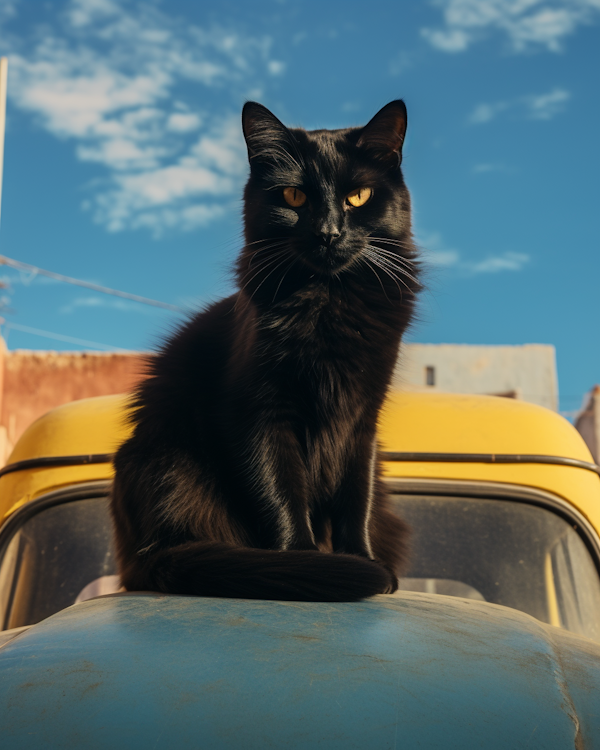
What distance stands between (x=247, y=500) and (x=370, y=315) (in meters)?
0.52

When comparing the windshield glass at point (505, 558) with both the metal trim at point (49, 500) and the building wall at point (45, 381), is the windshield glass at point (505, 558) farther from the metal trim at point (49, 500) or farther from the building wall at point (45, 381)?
the building wall at point (45, 381)

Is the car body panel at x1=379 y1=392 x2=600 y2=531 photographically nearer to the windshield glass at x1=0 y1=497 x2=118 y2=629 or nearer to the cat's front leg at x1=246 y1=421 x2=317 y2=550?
the cat's front leg at x1=246 y1=421 x2=317 y2=550

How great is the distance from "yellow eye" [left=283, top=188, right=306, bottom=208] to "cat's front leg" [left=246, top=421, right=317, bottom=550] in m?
0.53

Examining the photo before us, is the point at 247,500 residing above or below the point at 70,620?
above

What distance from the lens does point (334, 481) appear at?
1.61 meters

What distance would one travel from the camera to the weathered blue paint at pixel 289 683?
67 centimetres

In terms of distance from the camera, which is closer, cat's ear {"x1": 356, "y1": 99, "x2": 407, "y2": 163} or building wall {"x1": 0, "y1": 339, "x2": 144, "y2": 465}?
cat's ear {"x1": 356, "y1": 99, "x2": 407, "y2": 163}

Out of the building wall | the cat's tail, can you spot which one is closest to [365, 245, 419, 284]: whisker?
the cat's tail

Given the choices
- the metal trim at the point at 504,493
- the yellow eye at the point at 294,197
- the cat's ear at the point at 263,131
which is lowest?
the metal trim at the point at 504,493

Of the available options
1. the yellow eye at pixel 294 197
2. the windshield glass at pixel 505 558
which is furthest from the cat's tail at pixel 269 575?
the yellow eye at pixel 294 197

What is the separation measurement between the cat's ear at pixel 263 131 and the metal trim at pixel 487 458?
2.78 feet

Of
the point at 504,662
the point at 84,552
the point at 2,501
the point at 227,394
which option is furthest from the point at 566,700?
the point at 2,501

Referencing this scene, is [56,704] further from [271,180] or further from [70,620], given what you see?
[271,180]

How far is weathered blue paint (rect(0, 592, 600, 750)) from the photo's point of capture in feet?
2.21
